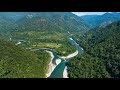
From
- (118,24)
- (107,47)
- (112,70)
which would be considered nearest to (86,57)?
(107,47)

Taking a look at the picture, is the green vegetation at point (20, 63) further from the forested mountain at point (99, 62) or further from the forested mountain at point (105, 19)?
the forested mountain at point (105, 19)

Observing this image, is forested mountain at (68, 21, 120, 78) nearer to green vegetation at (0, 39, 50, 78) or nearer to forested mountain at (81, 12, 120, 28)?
green vegetation at (0, 39, 50, 78)

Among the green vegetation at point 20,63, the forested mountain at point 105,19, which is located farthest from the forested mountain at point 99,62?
the forested mountain at point 105,19

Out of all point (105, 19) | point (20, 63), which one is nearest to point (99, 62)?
point (20, 63)

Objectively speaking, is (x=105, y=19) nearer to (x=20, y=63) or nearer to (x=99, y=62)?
(x=99, y=62)

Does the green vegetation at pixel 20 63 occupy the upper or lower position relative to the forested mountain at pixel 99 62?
upper
